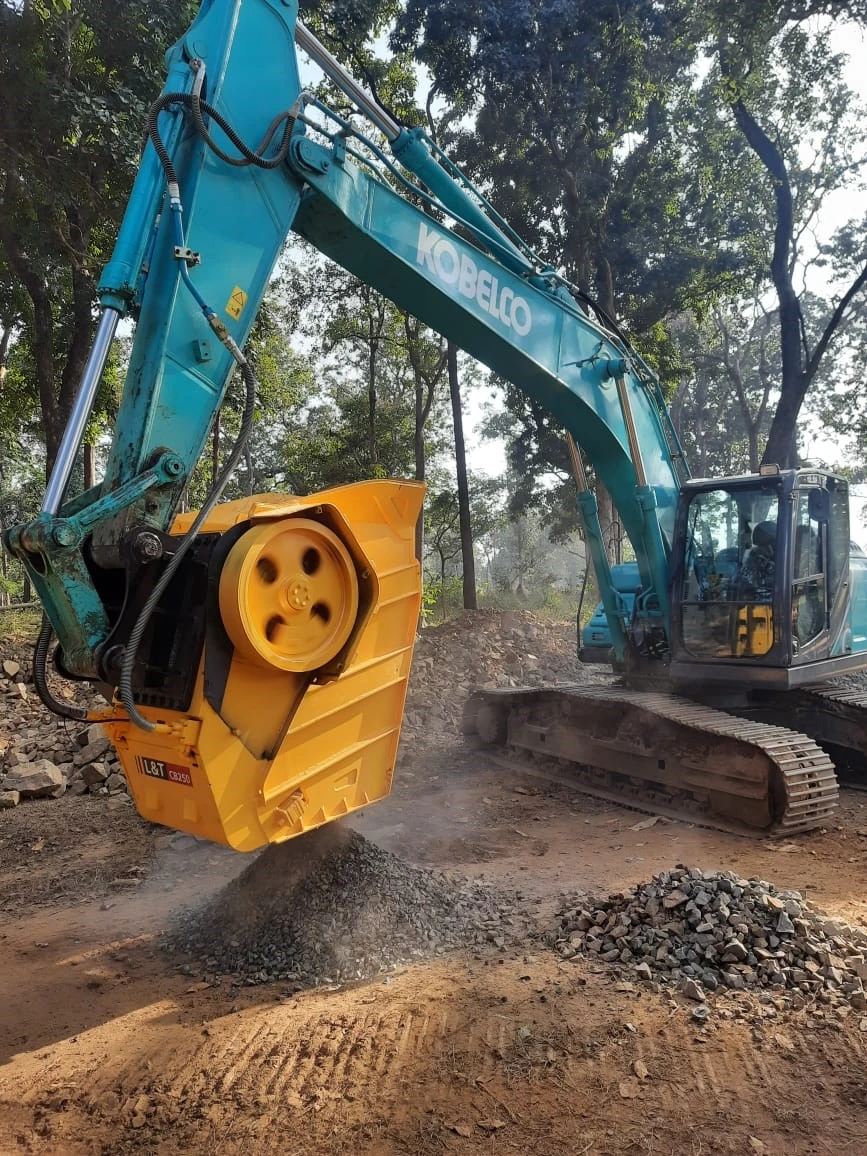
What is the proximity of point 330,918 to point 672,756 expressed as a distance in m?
3.49

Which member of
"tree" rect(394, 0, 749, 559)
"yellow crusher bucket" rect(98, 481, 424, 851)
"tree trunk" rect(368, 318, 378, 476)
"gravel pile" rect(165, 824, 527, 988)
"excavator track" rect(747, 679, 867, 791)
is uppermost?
"tree" rect(394, 0, 749, 559)

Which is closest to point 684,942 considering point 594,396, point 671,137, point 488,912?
point 488,912

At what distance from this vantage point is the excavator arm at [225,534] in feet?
10.1

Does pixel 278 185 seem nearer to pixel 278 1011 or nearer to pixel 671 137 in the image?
pixel 278 1011

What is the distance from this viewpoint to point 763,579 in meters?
6.41

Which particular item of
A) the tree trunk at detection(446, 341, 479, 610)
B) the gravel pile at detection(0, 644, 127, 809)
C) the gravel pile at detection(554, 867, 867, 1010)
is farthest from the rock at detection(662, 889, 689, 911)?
the tree trunk at detection(446, 341, 479, 610)

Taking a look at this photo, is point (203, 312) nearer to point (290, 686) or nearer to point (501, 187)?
point (290, 686)

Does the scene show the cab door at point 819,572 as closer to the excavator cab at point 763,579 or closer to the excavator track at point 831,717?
the excavator cab at point 763,579

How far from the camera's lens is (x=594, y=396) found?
6.18m

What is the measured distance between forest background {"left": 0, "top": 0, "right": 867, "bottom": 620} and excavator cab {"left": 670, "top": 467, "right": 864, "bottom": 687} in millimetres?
4490

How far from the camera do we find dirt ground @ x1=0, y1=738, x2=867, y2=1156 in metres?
2.55

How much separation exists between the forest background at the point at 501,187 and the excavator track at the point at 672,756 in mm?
4242

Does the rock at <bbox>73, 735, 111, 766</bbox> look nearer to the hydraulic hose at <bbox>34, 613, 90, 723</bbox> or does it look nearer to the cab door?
the hydraulic hose at <bbox>34, 613, 90, 723</bbox>

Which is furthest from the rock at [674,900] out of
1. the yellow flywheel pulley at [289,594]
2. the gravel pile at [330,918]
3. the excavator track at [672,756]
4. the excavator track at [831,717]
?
the excavator track at [831,717]
